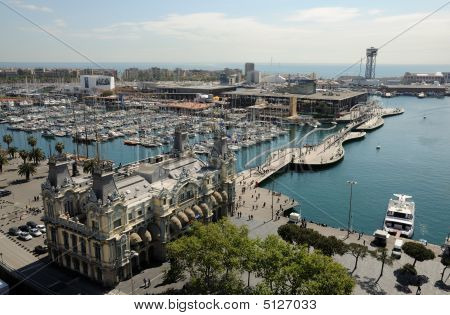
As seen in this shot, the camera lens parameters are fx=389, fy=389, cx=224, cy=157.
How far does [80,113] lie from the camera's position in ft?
520

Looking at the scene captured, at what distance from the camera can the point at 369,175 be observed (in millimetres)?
92312

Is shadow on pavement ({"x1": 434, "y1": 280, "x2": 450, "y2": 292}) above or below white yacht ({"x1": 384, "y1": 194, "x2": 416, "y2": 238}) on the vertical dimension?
below

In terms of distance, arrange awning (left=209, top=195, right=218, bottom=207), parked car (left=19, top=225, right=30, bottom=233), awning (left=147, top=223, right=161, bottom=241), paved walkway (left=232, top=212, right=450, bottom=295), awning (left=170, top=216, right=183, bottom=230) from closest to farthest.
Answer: paved walkway (left=232, top=212, right=450, bottom=295), awning (left=147, top=223, right=161, bottom=241), awning (left=170, top=216, right=183, bottom=230), parked car (left=19, top=225, right=30, bottom=233), awning (left=209, top=195, right=218, bottom=207)

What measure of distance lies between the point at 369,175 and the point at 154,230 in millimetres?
61888

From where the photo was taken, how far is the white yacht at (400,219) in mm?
60188

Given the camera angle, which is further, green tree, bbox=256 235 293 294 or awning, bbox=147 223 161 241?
awning, bbox=147 223 161 241

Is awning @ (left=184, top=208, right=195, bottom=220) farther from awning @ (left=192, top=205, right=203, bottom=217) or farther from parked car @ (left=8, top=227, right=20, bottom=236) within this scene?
parked car @ (left=8, top=227, right=20, bottom=236)

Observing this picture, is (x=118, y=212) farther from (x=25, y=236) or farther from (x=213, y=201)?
(x=25, y=236)

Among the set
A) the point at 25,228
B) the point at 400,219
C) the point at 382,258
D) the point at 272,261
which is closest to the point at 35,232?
the point at 25,228

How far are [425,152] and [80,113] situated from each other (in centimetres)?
12688

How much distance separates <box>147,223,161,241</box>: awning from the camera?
47938mm

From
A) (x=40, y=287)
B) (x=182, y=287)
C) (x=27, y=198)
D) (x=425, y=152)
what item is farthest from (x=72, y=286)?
(x=425, y=152)

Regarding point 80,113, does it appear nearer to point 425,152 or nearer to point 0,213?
point 0,213

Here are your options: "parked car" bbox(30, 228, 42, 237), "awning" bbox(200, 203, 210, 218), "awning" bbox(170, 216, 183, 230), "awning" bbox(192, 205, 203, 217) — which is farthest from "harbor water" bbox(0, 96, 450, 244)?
"parked car" bbox(30, 228, 42, 237)
